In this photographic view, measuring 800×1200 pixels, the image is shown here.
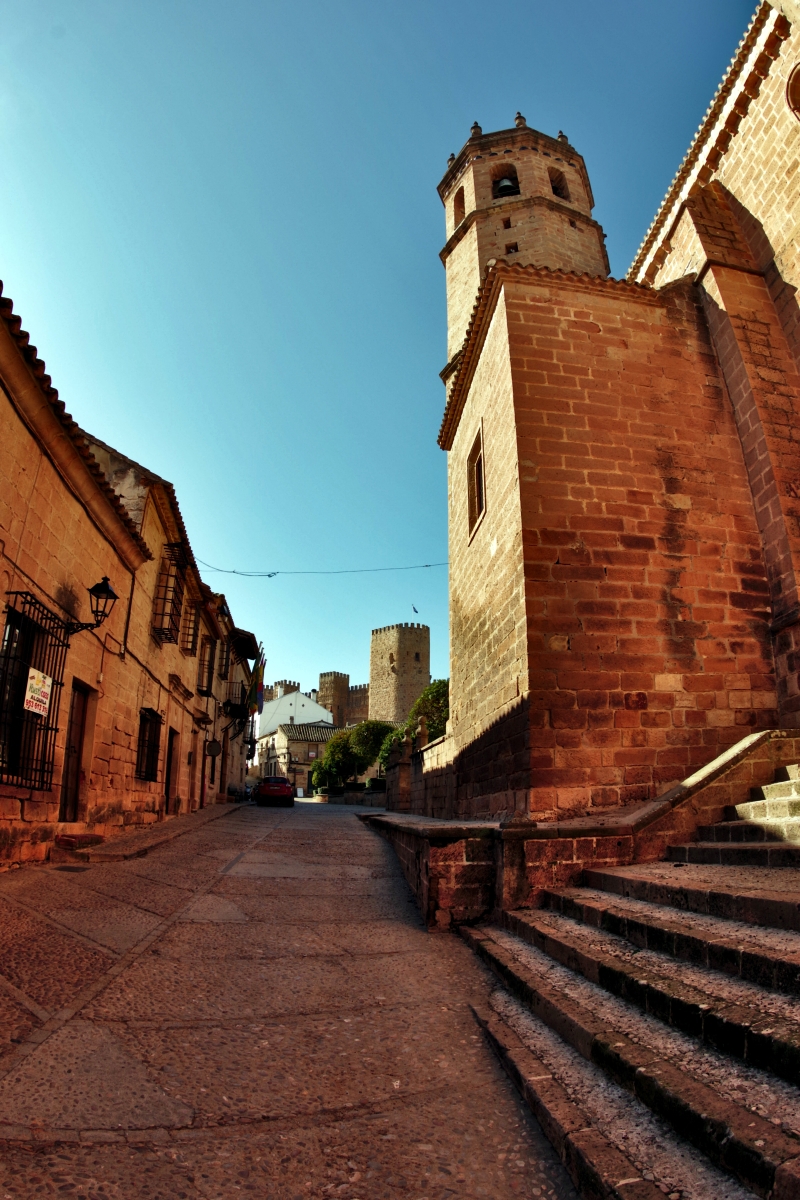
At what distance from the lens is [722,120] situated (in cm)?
825

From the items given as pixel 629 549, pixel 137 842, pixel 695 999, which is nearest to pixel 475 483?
pixel 629 549

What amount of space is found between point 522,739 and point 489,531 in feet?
9.44

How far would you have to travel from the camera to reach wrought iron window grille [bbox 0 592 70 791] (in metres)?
5.76

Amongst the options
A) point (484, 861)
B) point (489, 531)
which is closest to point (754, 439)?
point (489, 531)

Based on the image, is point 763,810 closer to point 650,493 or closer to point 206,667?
point 650,493

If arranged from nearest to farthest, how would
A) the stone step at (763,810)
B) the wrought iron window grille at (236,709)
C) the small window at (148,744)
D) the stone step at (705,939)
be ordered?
the stone step at (705,939) → the stone step at (763,810) → the small window at (148,744) → the wrought iron window grille at (236,709)

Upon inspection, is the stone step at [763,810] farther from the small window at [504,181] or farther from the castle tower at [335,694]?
the castle tower at [335,694]

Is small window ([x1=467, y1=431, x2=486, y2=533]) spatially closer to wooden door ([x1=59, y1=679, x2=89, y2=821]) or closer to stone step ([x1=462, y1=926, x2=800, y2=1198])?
wooden door ([x1=59, y1=679, x2=89, y2=821])

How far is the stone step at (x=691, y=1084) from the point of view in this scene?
135 centimetres

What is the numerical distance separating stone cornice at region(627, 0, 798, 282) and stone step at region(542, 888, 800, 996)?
8770mm

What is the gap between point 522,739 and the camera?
5.99 meters

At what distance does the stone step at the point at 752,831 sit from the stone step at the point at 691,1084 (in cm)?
205

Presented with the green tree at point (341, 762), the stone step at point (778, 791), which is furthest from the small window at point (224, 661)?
the green tree at point (341, 762)

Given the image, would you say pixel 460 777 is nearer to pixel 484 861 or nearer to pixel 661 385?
pixel 484 861
